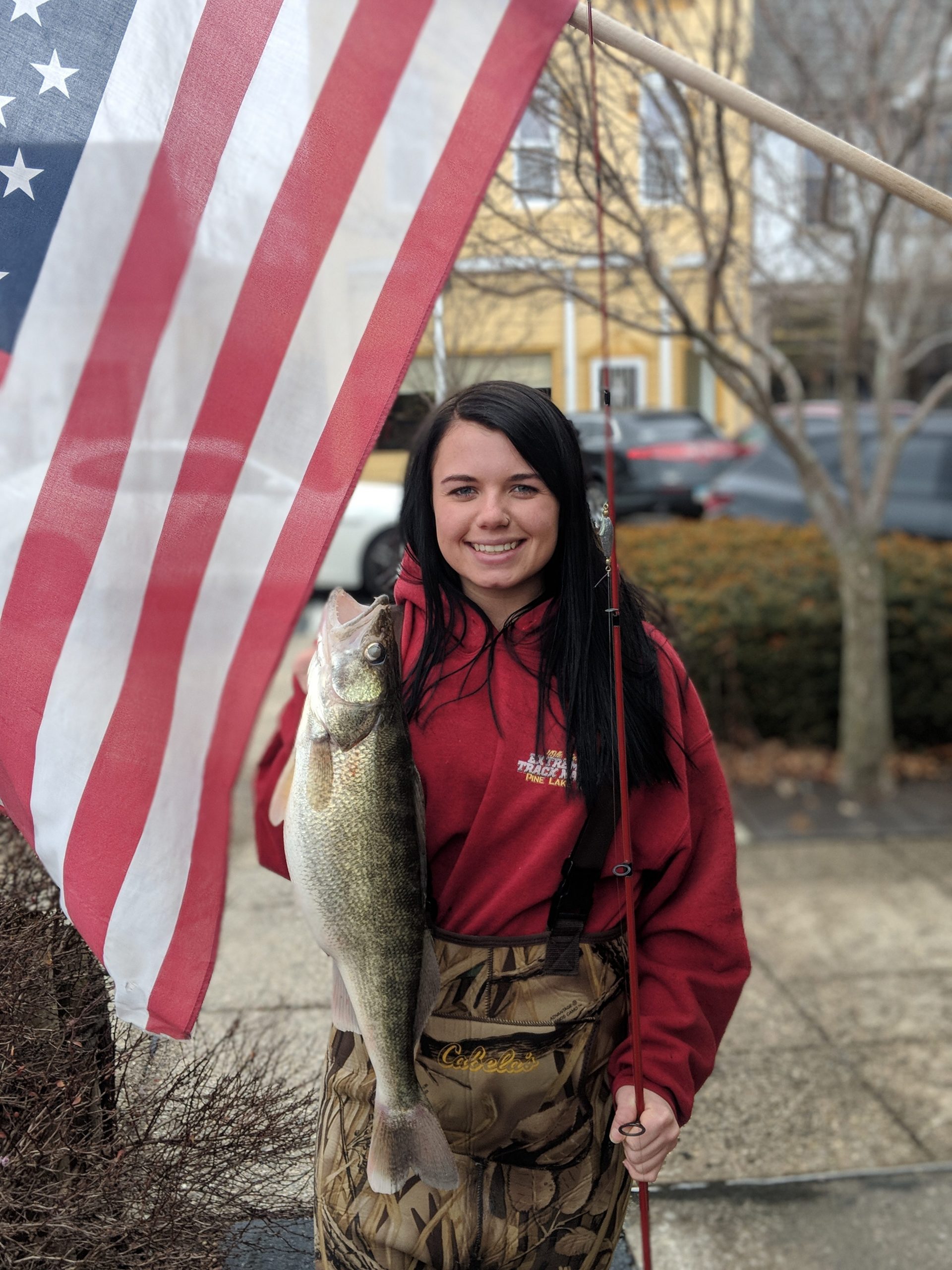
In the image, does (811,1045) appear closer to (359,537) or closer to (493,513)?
(493,513)

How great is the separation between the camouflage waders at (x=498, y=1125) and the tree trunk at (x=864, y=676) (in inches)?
182

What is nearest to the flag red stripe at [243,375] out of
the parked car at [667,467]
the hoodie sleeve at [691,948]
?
the hoodie sleeve at [691,948]

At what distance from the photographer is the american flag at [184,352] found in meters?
1.99

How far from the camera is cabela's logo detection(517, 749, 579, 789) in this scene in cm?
183

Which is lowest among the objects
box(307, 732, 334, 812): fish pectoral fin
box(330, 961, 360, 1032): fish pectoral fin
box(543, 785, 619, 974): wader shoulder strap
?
box(330, 961, 360, 1032): fish pectoral fin

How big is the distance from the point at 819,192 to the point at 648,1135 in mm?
5339

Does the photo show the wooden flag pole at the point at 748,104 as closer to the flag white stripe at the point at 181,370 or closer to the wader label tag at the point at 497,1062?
the flag white stripe at the point at 181,370

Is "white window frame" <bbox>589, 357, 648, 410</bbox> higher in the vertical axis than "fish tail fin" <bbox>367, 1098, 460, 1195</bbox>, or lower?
higher

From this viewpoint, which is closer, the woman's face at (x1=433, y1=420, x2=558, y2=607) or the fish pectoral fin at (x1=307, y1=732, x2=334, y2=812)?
the fish pectoral fin at (x1=307, y1=732, x2=334, y2=812)

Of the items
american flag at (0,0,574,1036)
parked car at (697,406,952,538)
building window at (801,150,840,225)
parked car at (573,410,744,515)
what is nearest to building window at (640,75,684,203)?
building window at (801,150,840,225)

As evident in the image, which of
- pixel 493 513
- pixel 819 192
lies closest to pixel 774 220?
pixel 819 192

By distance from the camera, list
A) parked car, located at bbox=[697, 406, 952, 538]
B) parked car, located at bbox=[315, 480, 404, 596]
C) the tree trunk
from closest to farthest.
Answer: the tree trunk
parked car, located at bbox=[697, 406, 952, 538]
parked car, located at bbox=[315, 480, 404, 596]

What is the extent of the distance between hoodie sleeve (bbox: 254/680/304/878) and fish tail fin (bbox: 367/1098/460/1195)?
457mm

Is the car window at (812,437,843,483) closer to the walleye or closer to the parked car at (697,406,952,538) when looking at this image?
the parked car at (697,406,952,538)
